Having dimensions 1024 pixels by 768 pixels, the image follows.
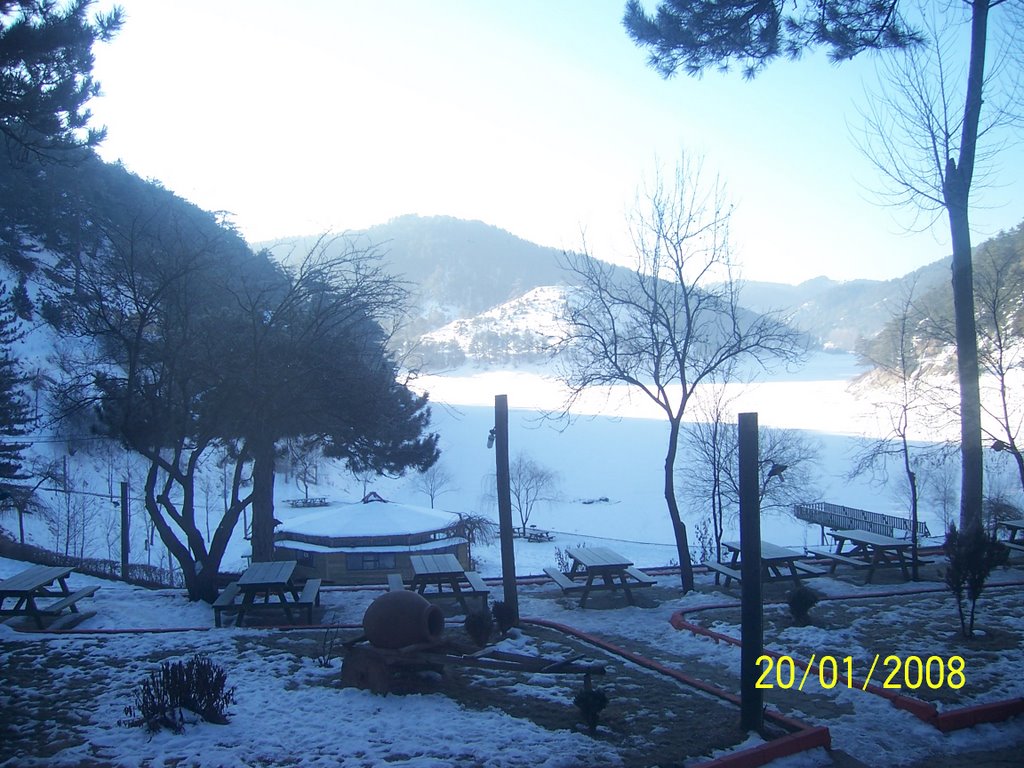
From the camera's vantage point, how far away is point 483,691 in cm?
619

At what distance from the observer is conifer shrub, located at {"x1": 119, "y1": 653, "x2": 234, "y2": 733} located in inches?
198

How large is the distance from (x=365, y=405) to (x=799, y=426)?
151ft

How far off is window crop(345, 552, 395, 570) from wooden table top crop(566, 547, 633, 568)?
11.7 m

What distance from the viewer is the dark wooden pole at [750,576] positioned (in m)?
5.04

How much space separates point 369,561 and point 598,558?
514 inches

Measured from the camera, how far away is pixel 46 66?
24.8 ft

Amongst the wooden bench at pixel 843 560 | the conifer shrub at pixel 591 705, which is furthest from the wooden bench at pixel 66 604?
the wooden bench at pixel 843 560

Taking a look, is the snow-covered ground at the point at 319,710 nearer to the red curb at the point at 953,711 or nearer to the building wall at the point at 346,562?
the red curb at the point at 953,711

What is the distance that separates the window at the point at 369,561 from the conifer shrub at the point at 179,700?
55.9 feet

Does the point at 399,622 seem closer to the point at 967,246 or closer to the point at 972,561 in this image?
the point at 972,561

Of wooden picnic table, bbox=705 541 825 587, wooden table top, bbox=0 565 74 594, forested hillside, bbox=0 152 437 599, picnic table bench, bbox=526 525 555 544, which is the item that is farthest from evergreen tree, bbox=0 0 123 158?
picnic table bench, bbox=526 525 555 544

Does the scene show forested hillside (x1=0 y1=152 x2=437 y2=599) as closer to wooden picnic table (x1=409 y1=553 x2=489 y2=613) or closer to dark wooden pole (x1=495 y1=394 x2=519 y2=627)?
wooden picnic table (x1=409 y1=553 x2=489 y2=613)

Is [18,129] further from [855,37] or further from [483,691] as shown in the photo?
[855,37]

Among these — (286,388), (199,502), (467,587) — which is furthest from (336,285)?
(199,502)
